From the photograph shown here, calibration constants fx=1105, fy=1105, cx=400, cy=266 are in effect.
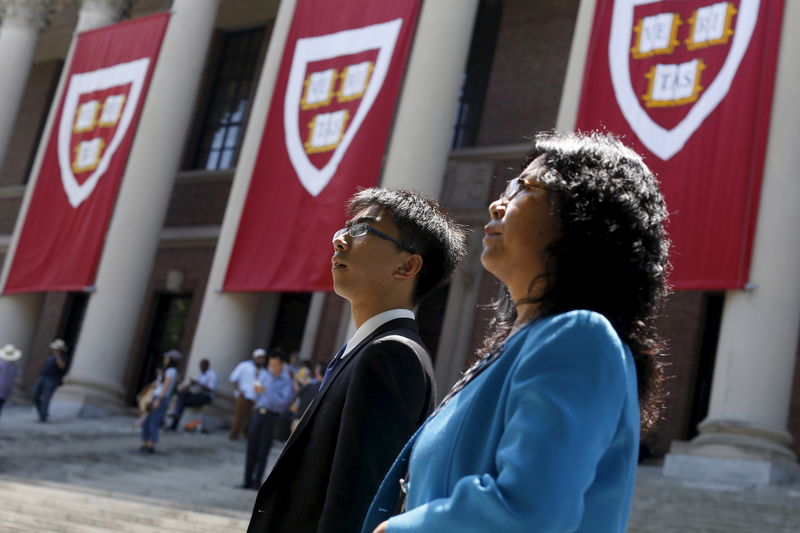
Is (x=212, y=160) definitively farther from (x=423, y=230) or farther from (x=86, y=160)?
(x=423, y=230)

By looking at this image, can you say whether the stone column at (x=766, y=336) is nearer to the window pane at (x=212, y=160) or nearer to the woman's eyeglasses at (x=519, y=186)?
the woman's eyeglasses at (x=519, y=186)

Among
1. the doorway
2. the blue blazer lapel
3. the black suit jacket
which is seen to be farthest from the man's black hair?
the doorway

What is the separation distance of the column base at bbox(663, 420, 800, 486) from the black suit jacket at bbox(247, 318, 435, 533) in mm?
9611

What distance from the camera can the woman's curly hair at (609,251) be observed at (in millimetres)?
1983

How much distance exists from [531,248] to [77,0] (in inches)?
901

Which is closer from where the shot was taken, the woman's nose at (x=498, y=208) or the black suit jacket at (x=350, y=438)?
the woman's nose at (x=498, y=208)

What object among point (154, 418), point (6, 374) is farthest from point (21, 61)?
point (154, 418)

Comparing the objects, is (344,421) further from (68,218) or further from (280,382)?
(68,218)

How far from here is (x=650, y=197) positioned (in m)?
2.09

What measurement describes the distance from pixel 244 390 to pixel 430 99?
4964mm

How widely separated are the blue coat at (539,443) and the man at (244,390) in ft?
43.1

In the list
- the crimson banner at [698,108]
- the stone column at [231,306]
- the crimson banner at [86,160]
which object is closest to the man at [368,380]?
the crimson banner at [698,108]

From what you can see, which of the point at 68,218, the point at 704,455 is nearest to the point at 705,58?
the point at 704,455

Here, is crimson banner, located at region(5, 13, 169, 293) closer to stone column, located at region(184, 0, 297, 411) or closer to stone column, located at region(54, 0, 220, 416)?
stone column, located at region(54, 0, 220, 416)
